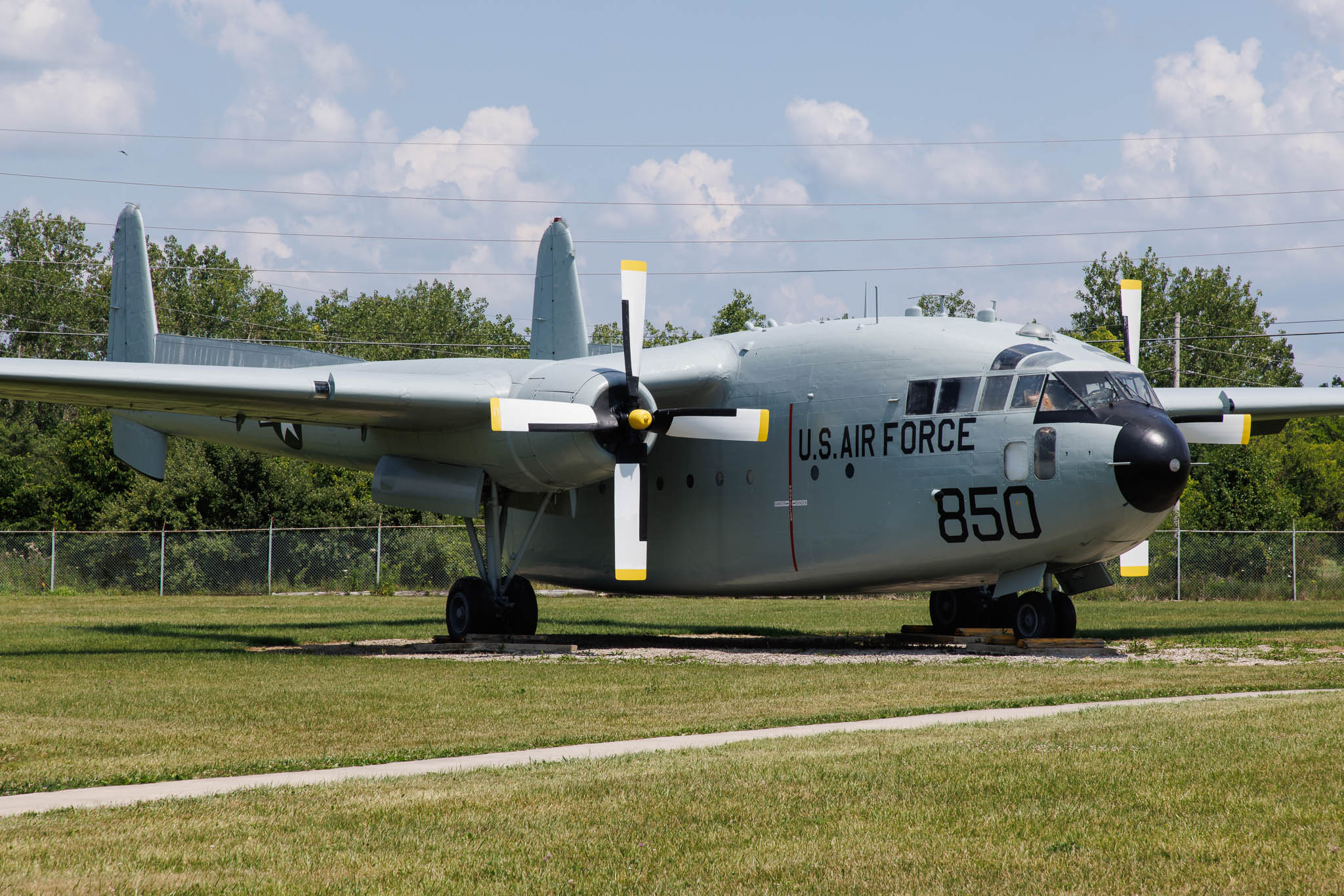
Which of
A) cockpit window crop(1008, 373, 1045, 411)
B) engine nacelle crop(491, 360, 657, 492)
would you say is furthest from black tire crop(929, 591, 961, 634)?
engine nacelle crop(491, 360, 657, 492)

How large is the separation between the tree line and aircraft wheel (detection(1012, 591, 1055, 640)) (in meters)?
7.04

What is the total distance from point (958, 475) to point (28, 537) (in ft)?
127

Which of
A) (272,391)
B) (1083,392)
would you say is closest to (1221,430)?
(1083,392)

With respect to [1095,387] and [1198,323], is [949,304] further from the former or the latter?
[1095,387]

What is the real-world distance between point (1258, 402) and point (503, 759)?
1793 centimetres

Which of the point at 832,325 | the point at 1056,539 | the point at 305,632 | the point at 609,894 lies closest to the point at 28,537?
the point at 305,632

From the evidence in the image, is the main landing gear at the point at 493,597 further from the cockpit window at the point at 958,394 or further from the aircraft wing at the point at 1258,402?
the aircraft wing at the point at 1258,402

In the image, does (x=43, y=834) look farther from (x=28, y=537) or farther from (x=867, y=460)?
(x=28, y=537)

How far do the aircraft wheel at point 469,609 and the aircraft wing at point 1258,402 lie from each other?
1171 cm

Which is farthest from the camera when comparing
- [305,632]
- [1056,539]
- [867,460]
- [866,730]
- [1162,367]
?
[1162,367]

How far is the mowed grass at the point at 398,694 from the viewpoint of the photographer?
11383 mm

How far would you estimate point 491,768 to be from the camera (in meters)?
10.1

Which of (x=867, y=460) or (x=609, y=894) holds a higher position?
(x=867, y=460)

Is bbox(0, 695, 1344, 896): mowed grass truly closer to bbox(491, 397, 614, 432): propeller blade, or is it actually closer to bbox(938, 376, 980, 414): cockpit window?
bbox(938, 376, 980, 414): cockpit window
